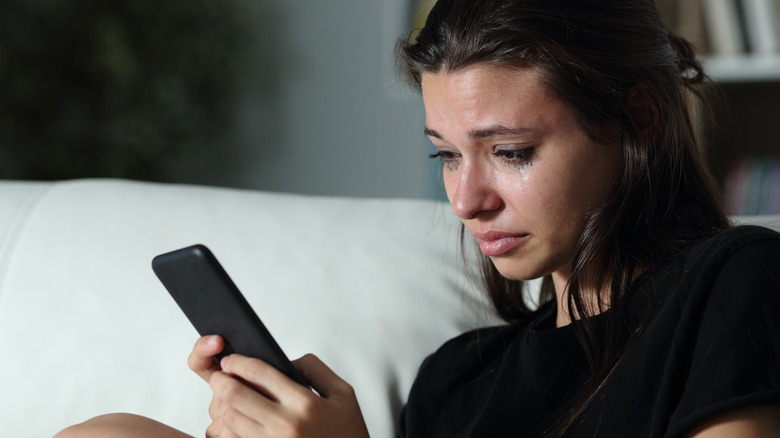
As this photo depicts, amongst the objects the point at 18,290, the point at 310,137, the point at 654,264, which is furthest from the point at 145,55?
the point at 654,264

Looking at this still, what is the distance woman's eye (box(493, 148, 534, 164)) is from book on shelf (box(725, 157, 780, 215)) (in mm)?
1573

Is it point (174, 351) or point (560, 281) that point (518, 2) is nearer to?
point (560, 281)

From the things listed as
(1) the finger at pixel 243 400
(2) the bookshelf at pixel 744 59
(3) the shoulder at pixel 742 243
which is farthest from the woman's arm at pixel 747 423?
(2) the bookshelf at pixel 744 59

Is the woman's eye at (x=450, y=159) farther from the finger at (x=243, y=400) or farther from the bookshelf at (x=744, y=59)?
the bookshelf at (x=744, y=59)

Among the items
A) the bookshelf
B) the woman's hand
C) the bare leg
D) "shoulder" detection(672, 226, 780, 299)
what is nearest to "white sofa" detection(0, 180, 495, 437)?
the bare leg

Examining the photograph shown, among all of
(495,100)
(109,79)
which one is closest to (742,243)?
(495,100)

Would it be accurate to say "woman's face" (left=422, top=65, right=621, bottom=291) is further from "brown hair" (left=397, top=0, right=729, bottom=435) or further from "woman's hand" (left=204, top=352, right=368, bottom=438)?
"woman's hand" (left=204, top=352, right=368, bottom=438)

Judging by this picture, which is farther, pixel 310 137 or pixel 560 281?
pixel 310 137

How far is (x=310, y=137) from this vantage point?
121 inches

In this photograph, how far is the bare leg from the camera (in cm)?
85

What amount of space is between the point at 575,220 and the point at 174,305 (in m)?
0.59

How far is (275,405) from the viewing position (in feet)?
2.35

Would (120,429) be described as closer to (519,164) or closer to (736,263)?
(519,164)

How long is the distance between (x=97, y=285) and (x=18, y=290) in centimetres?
12
